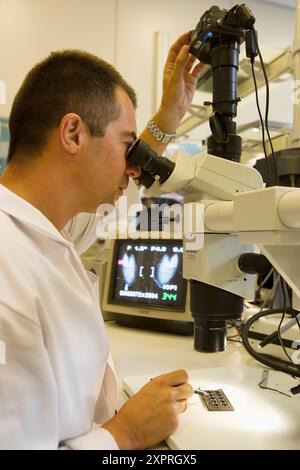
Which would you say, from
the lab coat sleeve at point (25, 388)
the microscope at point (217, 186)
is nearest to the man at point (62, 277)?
the lab coat sleeve at point (25, 388)

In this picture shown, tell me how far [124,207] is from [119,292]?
47cm

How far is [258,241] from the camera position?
68cm

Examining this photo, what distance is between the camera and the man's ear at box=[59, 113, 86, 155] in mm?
849

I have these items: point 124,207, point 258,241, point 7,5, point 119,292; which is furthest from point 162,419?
point 7,5

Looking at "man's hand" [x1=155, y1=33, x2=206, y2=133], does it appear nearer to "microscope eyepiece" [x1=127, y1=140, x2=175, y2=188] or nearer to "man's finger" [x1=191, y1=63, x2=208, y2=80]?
"man's finger" [x1=191, y1=63, x2=208, y2=80]

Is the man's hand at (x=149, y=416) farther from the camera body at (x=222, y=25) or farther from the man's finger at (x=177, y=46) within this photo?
the man's finger at (x=177, y=46)

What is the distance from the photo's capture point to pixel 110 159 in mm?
917

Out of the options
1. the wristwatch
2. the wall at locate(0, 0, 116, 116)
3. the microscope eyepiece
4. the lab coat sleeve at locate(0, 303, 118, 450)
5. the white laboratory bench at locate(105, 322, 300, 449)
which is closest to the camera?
the lab coat sleeve at locate(0, 303, 118, 450)

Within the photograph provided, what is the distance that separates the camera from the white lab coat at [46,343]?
586 mm

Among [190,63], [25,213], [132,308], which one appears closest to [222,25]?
[190,63]

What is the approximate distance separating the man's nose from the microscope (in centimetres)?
2

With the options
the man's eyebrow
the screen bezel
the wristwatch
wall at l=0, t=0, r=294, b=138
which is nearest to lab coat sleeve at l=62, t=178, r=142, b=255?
the wristwatch

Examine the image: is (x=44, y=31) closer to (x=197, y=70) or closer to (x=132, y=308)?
(x=197, y=70)
